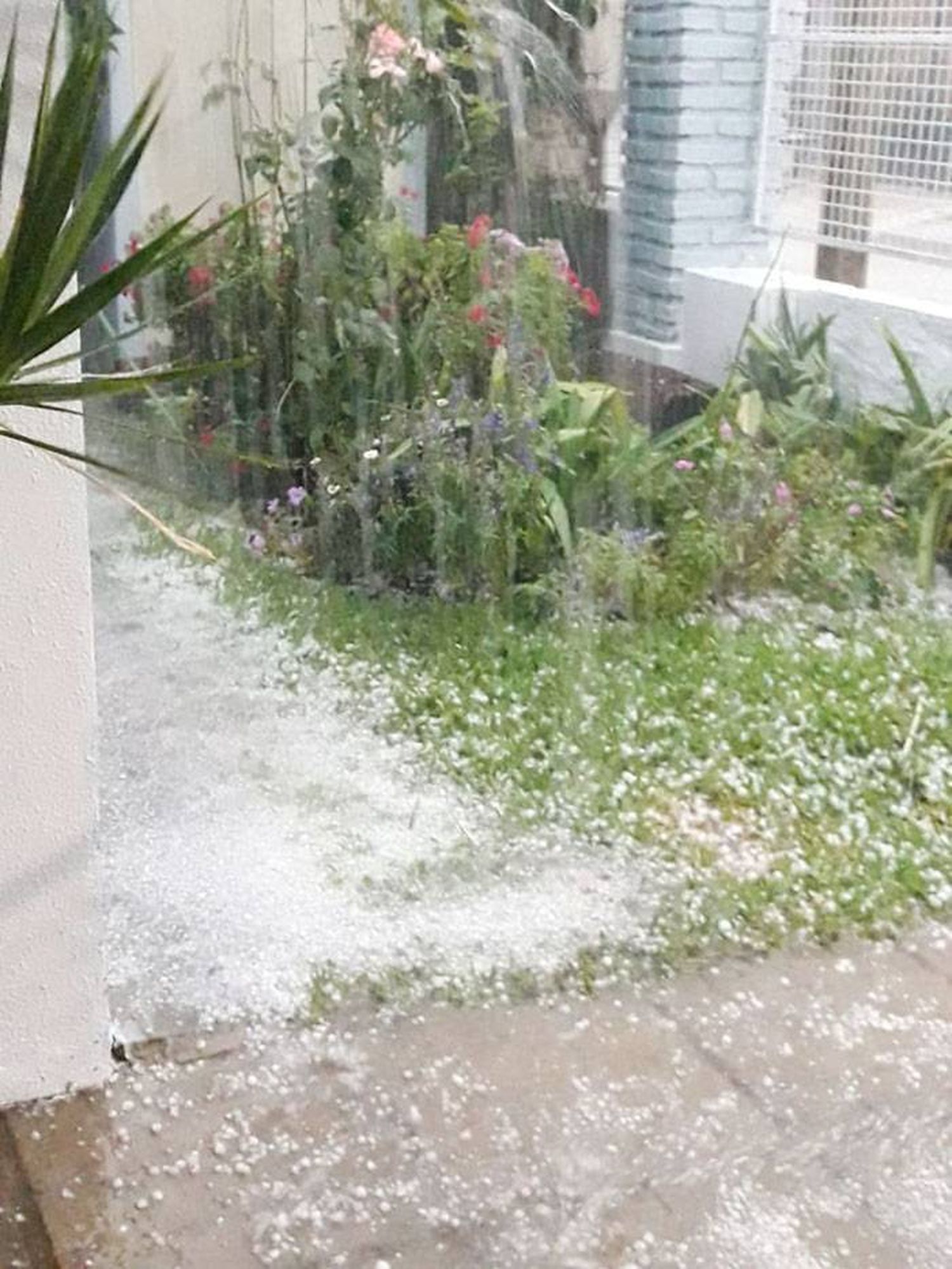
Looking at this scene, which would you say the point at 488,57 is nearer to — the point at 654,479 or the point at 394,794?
the point at 654,479

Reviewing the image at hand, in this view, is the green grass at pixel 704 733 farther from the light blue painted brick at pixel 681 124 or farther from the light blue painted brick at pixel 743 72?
the light blue painted brick at pixel 743 72

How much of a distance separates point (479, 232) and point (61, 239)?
2.16m

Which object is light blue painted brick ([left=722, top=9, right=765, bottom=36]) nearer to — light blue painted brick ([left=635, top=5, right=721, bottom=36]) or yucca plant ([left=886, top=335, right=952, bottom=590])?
light blue painted brick ([left=635, top=5, right=721, bottom=36])

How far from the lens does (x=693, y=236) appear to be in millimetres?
3715

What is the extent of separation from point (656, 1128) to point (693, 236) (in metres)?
2.43

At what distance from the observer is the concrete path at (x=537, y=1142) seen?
1.68 meters

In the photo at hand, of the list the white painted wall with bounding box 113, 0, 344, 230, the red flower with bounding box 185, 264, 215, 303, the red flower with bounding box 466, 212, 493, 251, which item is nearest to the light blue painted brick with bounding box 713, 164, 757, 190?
the red flower with bounding box 466, 212, 493, 251

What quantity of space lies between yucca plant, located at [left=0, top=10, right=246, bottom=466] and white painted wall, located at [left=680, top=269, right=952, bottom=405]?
2449 millimetres

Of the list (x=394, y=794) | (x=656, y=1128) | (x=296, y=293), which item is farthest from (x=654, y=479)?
(x=656, y=1128)

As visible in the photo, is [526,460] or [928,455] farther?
[928,455]

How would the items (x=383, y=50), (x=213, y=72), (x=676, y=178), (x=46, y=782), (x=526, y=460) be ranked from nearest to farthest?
(x=46, y=782) < (x=213, y=72) < (x=383, y=50) < (x=526, y=460) < (x=676, y=178)

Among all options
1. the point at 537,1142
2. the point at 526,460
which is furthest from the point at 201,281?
the point at 537,1142

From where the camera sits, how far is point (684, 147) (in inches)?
143

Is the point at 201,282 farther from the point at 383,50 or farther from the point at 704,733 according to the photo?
the point at 704,733
